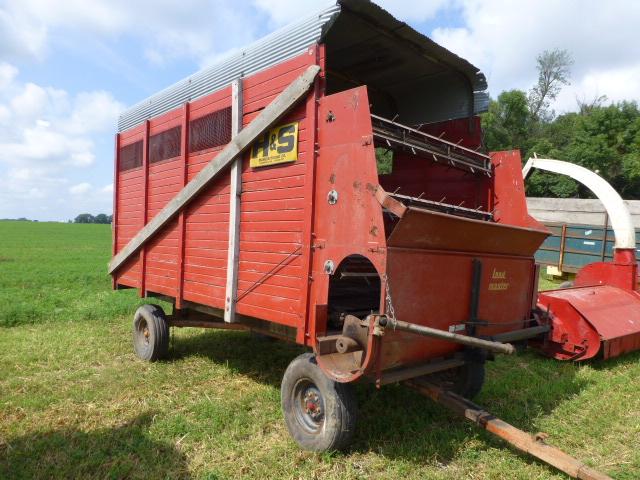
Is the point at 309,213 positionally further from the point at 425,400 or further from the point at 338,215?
the point at 425,400

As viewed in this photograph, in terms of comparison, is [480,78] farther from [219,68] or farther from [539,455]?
[539,455]

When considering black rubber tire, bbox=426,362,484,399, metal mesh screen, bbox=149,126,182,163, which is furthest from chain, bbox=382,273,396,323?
metal mesh screen, bbox=149,126,182,163

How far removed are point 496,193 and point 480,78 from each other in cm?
121

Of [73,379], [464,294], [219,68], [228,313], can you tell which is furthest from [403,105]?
[73,379]

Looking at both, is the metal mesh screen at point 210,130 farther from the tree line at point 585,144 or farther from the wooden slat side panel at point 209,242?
the tree line at point 585,144

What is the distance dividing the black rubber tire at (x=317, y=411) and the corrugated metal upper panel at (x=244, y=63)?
249 cm

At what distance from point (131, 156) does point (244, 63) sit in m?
2.79

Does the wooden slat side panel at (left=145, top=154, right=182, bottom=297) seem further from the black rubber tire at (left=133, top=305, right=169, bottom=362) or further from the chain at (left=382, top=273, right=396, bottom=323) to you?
the chain at (left=382, top=273, right=396, bottom=323)

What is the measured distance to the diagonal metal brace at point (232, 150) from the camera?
369cm

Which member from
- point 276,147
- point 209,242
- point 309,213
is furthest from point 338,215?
point 209,242

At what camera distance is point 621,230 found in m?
6.63

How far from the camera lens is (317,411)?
3654 millimetres

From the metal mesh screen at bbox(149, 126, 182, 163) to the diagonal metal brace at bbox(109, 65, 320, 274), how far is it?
0.62 m

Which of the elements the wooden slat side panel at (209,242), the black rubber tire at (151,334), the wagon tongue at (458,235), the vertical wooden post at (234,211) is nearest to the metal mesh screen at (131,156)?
the wooden slat side panel at (209,242)
